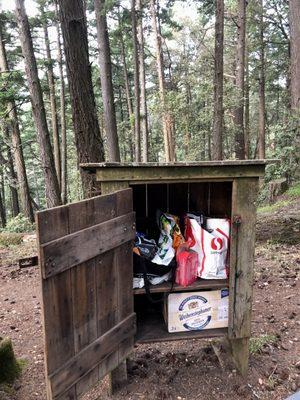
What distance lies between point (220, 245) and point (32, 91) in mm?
8075

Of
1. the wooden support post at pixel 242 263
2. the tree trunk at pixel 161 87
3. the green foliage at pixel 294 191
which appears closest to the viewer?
the wooden support post at pixel 242 263

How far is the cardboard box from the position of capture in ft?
9.89

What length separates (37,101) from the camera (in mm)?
9344

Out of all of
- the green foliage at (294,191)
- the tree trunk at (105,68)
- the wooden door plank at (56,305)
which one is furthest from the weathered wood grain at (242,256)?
the tree trunk at (105,68)

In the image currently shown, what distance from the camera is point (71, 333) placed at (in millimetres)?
2123

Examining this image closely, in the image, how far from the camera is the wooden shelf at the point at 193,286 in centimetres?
282

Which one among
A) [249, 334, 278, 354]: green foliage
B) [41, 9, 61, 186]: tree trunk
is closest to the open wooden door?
[249, 334, 278, 354]: green foliage

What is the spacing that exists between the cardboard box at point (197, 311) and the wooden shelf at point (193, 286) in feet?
0.38

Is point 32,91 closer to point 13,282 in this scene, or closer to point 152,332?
Result: point 13,282

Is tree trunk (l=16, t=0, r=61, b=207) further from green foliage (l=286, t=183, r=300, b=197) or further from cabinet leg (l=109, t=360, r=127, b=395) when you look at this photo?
cabinet leg (l=109, t=360, r=127, b=395)

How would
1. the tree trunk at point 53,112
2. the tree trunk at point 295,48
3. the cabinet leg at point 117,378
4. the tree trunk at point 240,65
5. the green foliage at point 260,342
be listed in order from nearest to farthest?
the cabinet leg at point 117,378, the green foliage at point 260,342, the tree trunk at point 295,48, the tree trunk at point 240,65, the tree trunk at point 53,112

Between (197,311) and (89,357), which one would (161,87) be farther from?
(89,357)

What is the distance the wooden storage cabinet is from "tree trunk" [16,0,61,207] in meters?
6.57

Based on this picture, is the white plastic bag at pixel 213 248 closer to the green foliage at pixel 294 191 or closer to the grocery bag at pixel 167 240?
the grocery bag at pixel 167 240
